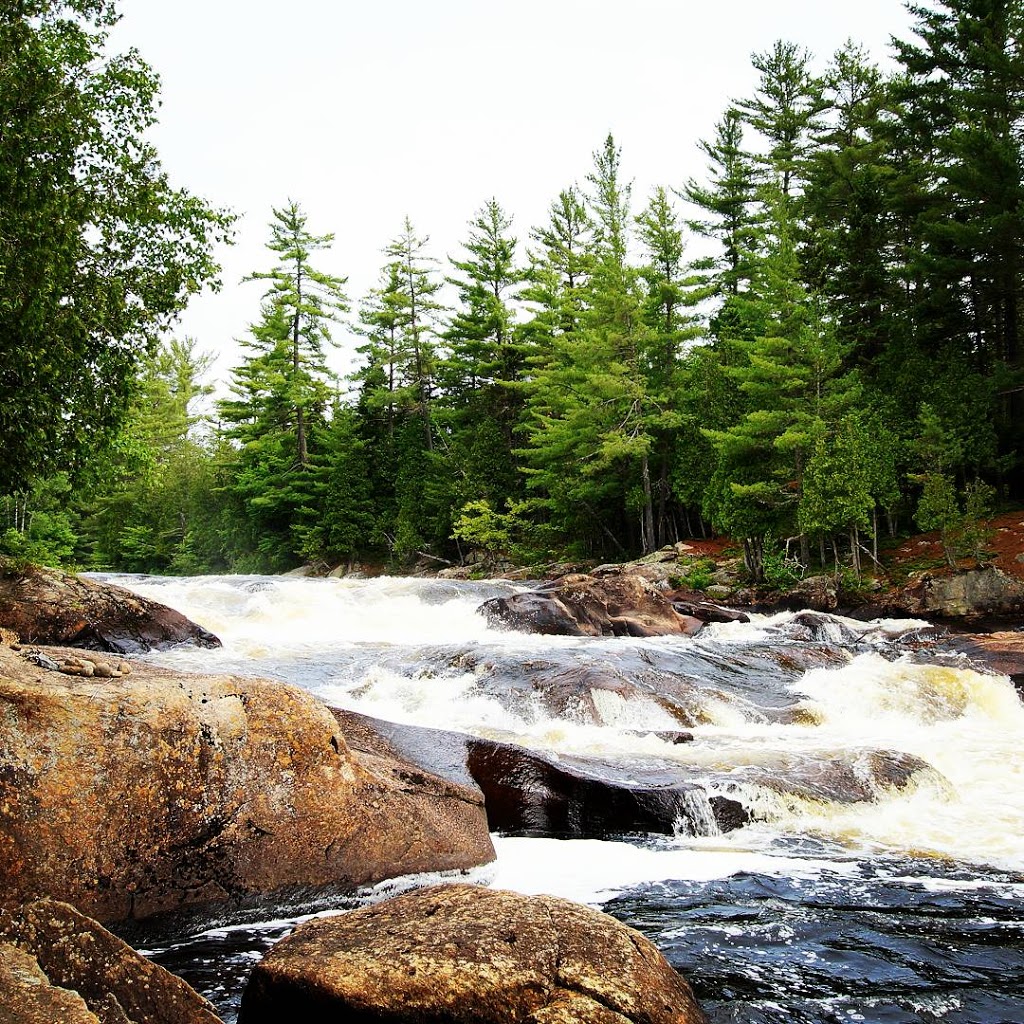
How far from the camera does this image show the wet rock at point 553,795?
6.41 metres

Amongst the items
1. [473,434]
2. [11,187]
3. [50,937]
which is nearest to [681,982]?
[50,937]

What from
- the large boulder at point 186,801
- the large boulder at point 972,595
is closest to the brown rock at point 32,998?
the large boulder at point 186,801

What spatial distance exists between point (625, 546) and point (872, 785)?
87.5ft

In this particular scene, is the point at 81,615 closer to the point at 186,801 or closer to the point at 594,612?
the point at 594,612

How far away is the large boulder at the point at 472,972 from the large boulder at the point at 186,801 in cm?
111

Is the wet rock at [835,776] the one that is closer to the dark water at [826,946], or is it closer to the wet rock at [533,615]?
the dark water at [826,946]

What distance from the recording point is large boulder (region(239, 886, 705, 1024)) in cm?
297

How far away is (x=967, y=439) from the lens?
75.4 feet

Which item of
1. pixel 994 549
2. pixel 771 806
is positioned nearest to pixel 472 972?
pixel 771 806

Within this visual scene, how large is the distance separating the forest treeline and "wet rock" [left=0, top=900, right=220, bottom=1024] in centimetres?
1064

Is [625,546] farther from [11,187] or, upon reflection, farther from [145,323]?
[11,187]

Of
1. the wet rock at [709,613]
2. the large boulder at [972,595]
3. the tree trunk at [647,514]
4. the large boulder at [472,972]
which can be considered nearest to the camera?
the large boulder at [472,972]

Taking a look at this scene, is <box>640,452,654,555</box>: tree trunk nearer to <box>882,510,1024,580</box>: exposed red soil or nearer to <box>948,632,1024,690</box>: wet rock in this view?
<box>882,510,1024,580</box>: exposed red soil

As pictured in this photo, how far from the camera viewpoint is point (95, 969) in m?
2.52
